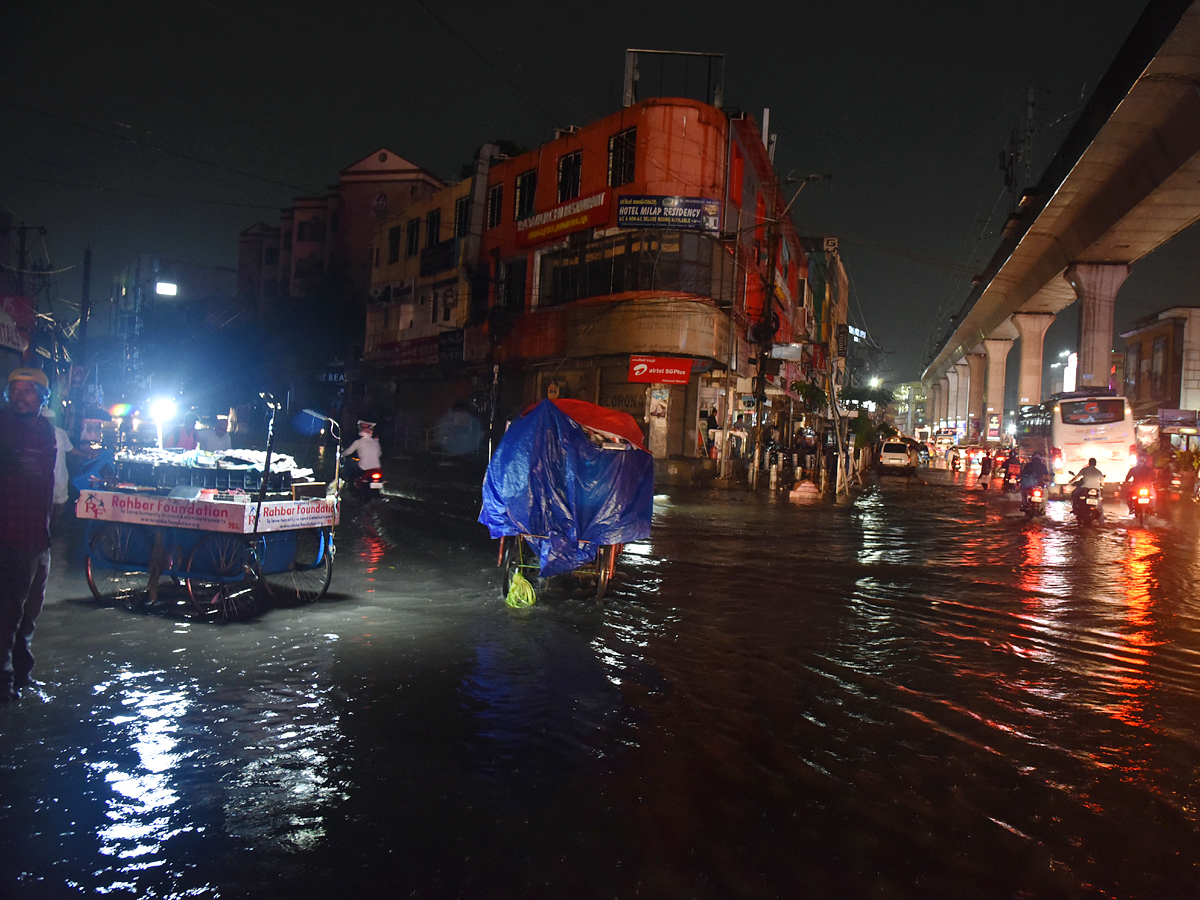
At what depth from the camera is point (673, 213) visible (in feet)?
95.1

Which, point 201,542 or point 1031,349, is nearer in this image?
point 201,542

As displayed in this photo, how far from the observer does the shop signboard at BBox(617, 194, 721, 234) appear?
1139 inches

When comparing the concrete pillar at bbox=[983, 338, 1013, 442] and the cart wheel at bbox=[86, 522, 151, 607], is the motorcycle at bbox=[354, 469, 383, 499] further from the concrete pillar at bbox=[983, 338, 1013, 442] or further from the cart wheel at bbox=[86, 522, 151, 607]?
the concrete pillar at bbox=[983, 338, 1013, 442]

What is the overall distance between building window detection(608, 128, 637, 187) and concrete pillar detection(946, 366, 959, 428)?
281ft

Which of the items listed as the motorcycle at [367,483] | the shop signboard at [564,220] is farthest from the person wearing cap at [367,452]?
the shop signboard at [564,220]

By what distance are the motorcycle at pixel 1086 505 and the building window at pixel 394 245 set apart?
1439 inches

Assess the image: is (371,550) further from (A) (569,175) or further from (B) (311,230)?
(B) (311,230)

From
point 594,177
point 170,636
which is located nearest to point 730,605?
point 170,636

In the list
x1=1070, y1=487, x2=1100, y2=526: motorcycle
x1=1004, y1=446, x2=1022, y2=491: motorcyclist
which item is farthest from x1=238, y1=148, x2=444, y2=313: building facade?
x1=1070, y1=487, x2=1100, y2=526: motorcycle

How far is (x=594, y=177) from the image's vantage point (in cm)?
3180

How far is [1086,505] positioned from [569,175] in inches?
901

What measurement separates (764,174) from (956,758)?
36565 millimetres

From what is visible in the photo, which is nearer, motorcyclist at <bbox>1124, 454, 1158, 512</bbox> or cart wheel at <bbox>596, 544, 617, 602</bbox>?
cart wheel at <bbox>596, 544, 617, 602</bbox>

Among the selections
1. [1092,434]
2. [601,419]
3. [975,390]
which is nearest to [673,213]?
[1092,434]
